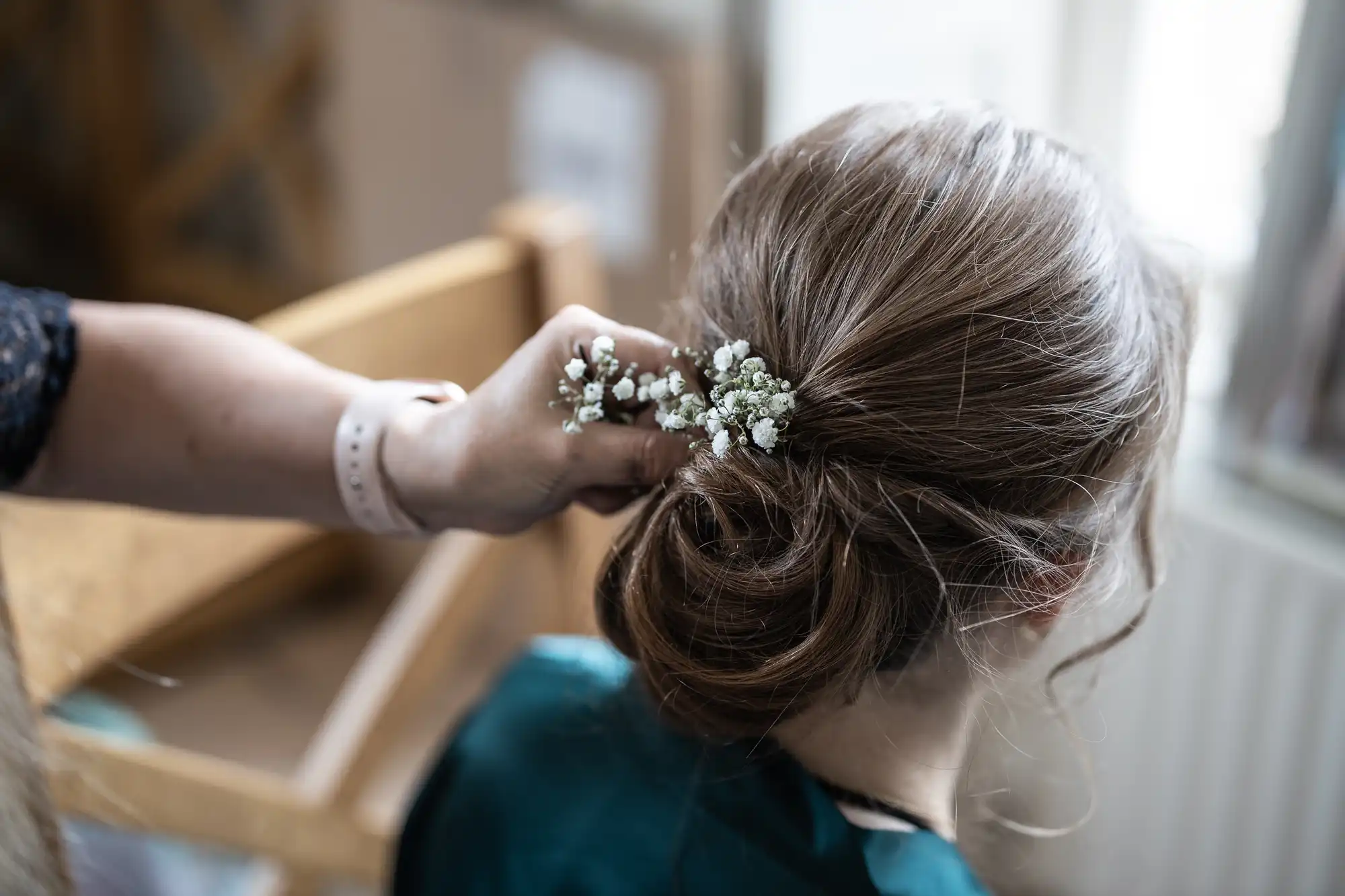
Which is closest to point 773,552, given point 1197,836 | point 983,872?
point 983,872

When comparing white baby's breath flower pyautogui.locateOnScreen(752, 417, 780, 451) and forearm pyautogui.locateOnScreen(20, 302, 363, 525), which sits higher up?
white baby's breath flower pyautogui.locateOnScreen(752, 417, 780, 451)

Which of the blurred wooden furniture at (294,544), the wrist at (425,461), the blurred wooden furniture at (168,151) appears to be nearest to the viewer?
the wrist at (425,461)

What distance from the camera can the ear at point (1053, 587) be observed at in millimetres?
524

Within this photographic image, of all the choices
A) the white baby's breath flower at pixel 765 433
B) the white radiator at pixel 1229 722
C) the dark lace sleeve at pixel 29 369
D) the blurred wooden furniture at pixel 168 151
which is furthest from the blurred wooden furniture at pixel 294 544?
the blurred wooden furniture at pixel 168 151

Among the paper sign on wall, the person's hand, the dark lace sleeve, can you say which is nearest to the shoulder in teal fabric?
the person's hand

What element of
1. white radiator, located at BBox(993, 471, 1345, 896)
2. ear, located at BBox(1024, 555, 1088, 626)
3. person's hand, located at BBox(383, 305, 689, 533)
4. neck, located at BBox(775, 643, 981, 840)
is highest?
person's hand, located at BBox(383, 305, 689, 533)

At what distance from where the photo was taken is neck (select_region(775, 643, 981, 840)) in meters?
0.58

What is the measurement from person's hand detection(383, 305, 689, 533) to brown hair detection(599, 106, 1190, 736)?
29 mm

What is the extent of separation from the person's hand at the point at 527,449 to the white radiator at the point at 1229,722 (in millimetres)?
556

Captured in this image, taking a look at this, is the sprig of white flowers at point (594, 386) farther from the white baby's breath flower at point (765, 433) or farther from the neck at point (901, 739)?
the neck at point (901, 739)

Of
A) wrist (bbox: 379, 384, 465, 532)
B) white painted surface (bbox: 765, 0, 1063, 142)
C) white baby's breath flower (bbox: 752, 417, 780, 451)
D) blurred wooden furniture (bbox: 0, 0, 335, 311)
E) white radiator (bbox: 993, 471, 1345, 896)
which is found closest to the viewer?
white baby's breath flower (bbox: 752, 417, 780, 451)

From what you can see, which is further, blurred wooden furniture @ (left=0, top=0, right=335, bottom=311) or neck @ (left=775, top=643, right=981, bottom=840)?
blurred wooden furniture @ (left=0, top=0, right=335, bottom=311)

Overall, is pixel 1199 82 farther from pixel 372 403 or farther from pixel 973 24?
pixel 372 403

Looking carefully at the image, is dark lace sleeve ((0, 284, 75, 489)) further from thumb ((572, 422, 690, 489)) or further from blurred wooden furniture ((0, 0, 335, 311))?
blurred wooden furniture ((0, 0, 335, 311))
